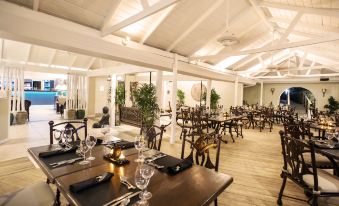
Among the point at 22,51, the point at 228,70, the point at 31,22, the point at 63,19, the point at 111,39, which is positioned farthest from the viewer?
the point at 228,70

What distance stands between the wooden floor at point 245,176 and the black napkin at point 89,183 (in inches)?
66.6

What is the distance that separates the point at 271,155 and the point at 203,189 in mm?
3974

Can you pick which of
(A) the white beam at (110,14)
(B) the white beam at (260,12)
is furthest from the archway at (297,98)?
(A) the white beam at (110,14)

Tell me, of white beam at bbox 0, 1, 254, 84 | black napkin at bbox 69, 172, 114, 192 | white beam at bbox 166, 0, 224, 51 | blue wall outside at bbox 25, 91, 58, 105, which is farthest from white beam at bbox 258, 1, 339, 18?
blue wall outside at bbox 25, 91, 58, 105

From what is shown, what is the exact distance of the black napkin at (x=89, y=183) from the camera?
4.16ft

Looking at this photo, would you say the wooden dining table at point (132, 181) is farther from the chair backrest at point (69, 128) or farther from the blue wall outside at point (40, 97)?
the blue wall outside at point (40, 97)

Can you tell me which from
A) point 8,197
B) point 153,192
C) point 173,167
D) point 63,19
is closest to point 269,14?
point 63,19

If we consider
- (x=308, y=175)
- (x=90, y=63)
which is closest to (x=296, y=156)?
(x=308, y=175)

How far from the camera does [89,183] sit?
134 centimetres

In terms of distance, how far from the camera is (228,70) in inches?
376

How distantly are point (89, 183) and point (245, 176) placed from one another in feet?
9.32

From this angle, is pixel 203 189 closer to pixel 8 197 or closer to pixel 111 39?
pixel 8 197

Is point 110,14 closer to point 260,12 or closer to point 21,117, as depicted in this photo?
point 260,12

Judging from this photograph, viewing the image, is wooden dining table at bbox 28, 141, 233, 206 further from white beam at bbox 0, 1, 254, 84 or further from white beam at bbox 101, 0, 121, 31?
white beam at bbox 101, 0, 121, 31
